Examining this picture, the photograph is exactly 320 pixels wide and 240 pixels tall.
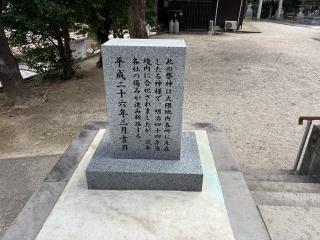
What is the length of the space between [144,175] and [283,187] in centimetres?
178

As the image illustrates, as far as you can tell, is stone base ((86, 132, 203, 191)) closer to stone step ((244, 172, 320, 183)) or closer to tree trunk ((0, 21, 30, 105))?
stone step ((244, 172, 320, 183))

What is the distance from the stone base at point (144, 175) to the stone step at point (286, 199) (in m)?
0.70

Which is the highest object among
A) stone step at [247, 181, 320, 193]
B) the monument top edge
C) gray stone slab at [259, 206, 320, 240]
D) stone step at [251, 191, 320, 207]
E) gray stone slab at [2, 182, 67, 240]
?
the monument top edge

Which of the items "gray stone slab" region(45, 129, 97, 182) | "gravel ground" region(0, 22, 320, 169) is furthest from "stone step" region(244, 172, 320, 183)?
"gray stone slab" region(45, 129, 97, 182)

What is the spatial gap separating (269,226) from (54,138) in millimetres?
3905

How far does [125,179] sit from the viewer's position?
3.02 m

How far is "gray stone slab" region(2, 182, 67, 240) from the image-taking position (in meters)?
2.51

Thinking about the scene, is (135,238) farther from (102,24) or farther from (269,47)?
(269,47)

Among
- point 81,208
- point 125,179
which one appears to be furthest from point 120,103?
point 81,208

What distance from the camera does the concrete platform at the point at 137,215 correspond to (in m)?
2.51

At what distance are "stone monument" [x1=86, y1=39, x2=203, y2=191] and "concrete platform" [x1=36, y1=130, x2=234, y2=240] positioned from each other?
14cm

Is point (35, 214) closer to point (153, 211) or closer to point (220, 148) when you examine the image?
point (153, 211)

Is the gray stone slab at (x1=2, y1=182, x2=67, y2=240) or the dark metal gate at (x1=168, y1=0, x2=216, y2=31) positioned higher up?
the dark metal gate at (x1=168, y1=0, x2=216, y2=31)

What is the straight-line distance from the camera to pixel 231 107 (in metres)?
6.49
